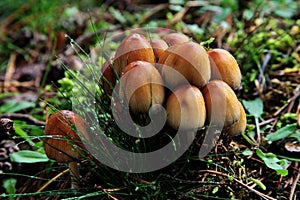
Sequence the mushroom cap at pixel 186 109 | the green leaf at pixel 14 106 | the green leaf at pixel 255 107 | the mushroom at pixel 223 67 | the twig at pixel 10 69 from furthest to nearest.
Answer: the twig at pixel 10 69, the green leaf at pixel 14 106, the green leaf at pixel 255 107, the mushroom at pixel 223 67, the mushroom cap at pixel 186 109

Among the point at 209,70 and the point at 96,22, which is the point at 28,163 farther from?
the point at 96,22

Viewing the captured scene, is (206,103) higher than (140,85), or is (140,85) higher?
(140,85)

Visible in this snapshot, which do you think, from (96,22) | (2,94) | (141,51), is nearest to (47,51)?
(96,22)

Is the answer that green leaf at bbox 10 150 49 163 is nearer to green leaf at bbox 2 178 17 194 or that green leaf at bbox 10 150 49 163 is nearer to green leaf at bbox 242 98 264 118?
green leaf at bbox 2 178 17 194

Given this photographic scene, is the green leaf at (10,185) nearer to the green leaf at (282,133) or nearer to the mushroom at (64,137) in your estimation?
the mushroom at (64,137)

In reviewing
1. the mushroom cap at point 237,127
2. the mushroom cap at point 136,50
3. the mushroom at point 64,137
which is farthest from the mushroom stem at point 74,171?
the mushroom cap at point 237,127

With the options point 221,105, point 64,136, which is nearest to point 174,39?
point 221,105

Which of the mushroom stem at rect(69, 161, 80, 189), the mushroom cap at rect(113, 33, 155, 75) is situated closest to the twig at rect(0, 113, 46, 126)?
the mushroom stem at rect(69, 161, 80, 189)
